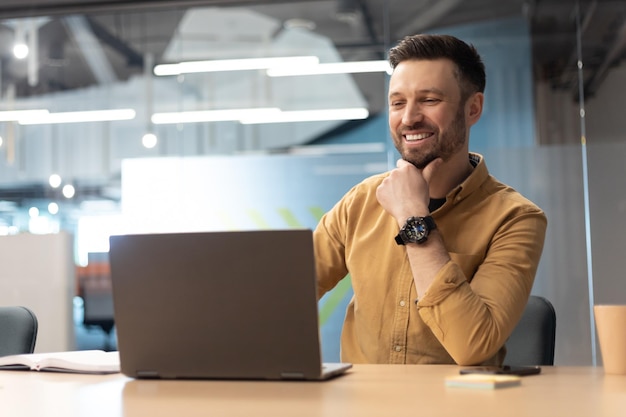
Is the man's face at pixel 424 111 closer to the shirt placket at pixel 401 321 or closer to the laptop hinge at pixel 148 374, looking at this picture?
the shirt placket at pixel 401 321

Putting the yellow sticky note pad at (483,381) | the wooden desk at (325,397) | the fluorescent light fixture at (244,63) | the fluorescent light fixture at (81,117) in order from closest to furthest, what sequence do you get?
the wooden desk at (325,397) → the yellow sticky note pad at (483,381) → the fluorescent light fixture at (244,63) → the fluorescent light fixture at (81,117)

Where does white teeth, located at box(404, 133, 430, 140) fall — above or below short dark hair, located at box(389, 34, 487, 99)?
below

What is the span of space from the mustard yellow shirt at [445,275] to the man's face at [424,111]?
12cm

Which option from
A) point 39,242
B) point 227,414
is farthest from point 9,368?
point 39,242

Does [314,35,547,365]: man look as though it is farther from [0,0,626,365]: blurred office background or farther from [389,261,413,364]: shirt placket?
[0,0,626,365]: blurred office background

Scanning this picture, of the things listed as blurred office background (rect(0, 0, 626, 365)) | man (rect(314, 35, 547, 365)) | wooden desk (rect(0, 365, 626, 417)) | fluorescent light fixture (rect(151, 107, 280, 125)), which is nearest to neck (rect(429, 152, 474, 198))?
man (rect(314, 35, 547, 365))

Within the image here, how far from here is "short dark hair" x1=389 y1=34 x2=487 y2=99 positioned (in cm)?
223

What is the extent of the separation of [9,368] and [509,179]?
3760 millimetres

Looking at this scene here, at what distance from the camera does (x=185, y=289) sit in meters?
1.45

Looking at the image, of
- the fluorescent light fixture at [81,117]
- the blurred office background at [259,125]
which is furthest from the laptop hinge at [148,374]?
the fluorescent light fixture at [81,117]

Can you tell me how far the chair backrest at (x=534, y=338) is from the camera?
203cm

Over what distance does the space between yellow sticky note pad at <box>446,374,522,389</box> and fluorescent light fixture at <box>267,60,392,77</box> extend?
411cm

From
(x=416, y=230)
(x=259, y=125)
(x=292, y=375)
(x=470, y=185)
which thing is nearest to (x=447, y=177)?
(x=470, y=185)

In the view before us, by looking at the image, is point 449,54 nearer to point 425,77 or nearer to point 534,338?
point 425,77
